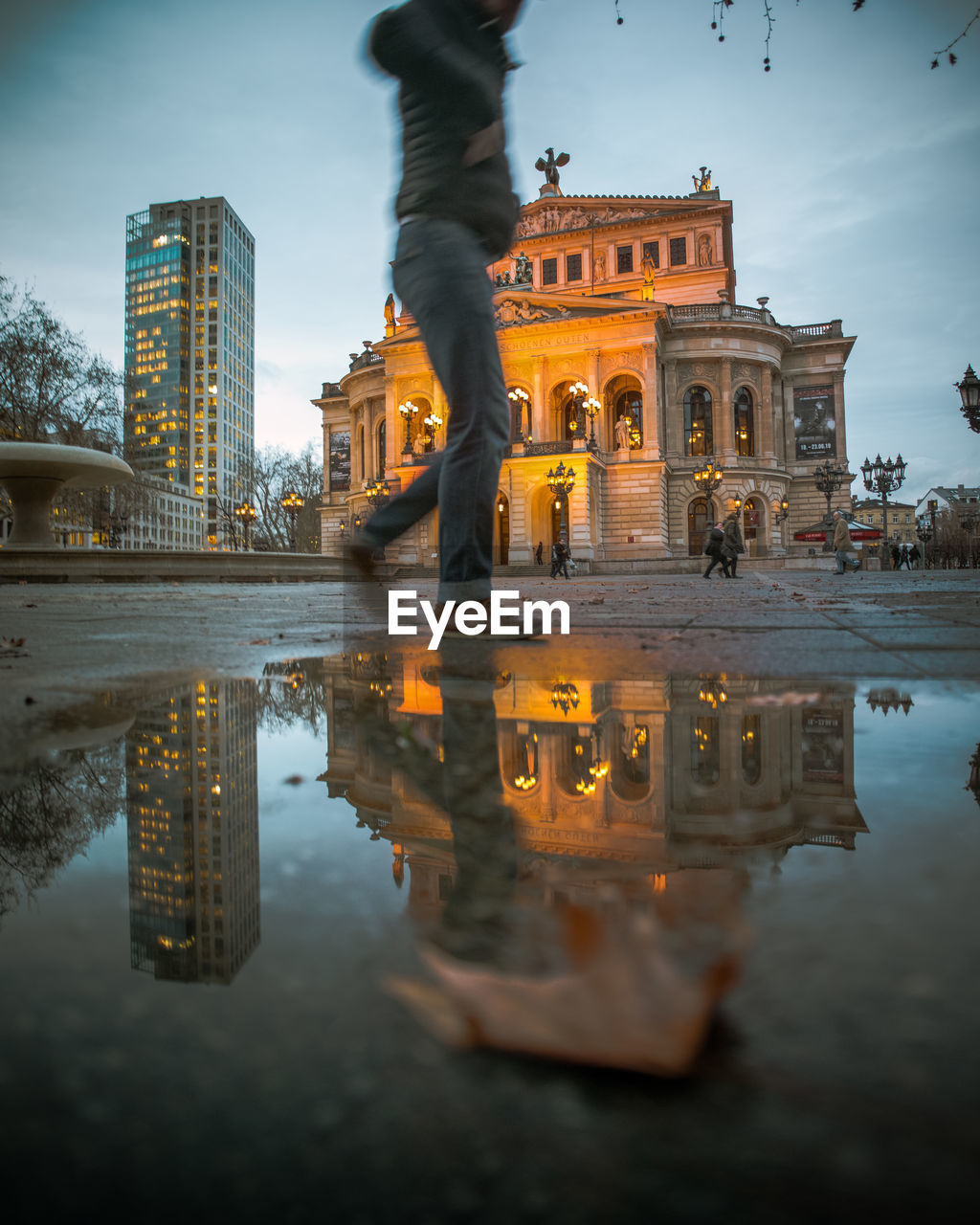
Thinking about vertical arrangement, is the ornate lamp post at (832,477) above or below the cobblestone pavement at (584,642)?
above

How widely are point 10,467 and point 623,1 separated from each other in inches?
483

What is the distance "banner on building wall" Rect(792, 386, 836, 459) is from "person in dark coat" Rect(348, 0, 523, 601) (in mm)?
36473

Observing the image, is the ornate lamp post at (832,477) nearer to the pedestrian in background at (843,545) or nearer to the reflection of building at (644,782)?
the pedestrian in background at (843,545)

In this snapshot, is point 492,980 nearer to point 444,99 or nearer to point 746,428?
point 444,99

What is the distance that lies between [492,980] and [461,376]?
7.02 feet

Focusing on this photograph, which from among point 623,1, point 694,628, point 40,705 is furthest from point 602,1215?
point 623,1

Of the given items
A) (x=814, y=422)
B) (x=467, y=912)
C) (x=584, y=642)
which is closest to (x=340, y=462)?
(x=814, y=422)

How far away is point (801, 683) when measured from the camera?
111 cm

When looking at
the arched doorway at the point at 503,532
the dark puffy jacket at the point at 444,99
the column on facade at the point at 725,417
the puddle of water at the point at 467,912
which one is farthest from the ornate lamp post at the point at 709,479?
the puddle of water at the point at 467,912

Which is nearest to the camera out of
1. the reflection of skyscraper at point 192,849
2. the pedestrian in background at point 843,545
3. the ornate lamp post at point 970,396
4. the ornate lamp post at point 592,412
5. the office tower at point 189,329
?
the reflection of skyscraper at point 192,849

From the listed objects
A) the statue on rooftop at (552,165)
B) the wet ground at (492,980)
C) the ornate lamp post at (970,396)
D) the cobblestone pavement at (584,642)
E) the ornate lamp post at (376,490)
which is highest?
the statue on rooftop at (552,165)

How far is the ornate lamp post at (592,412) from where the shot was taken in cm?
2802

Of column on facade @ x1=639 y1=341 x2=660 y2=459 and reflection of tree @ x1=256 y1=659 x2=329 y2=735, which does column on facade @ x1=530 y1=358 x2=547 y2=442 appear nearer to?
column on facade @ x1=639 y1=341 x2=660 y2=459

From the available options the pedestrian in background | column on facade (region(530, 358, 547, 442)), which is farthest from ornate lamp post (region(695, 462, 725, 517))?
the pedestrian in background
